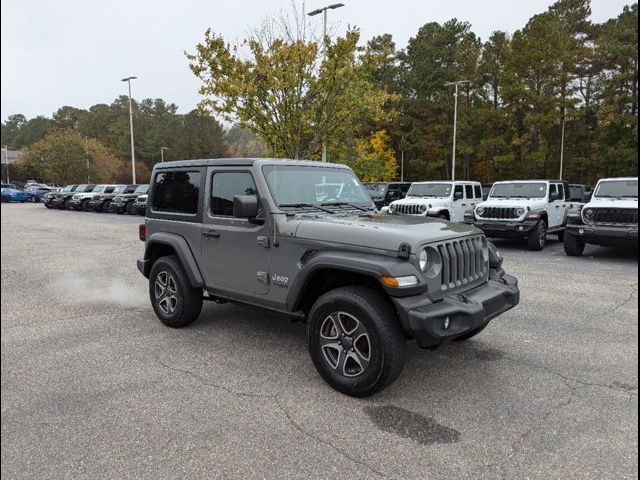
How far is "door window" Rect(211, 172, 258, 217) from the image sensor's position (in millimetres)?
4570

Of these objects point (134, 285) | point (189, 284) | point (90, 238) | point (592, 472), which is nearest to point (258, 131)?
point (90, 238)

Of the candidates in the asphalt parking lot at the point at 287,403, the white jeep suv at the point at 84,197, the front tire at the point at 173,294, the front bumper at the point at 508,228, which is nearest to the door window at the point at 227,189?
the front tire at the point at 173,294

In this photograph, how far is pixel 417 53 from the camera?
156 feet

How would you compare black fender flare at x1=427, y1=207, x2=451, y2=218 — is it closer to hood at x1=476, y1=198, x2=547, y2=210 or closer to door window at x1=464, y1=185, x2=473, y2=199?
door window at x1=464, y1=185, x2=473, y2=199

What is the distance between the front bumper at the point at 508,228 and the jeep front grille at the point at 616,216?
1.58 m

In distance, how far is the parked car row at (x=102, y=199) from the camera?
26953 mm

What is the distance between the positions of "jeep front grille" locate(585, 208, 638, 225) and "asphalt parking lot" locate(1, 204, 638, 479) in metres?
4.92

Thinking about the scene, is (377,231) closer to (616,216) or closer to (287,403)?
(287,403)

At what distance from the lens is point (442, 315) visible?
3.39 metres

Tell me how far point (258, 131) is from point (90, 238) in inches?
293

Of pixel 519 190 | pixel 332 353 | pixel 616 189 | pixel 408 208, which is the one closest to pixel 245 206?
pixel 332 353

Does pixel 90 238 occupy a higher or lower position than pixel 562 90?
lower

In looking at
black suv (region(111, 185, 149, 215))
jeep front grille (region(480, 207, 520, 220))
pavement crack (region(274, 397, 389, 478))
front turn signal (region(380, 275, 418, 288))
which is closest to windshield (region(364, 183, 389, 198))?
jeep front grille (region(480, 207, 520, 220))

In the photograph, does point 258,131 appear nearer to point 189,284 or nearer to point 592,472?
point 189,284
